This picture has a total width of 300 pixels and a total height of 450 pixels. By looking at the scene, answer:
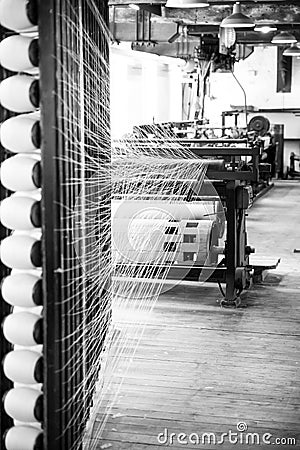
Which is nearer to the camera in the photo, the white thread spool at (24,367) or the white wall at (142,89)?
the white thread spool at (24,367)

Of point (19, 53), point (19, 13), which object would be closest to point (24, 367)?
point (19, 53)

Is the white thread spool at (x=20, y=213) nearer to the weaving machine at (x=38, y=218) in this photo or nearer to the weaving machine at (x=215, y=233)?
the weaving machine at (x=38, y=218)

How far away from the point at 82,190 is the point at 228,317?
262 cm

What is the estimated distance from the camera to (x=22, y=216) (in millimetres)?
2350

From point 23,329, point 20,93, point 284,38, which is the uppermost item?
point 284,38

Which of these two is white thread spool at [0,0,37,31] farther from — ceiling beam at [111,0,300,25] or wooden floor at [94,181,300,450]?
ceiling beam at [111,0,300,25]

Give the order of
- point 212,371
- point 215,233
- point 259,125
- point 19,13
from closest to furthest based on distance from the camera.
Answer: point 19,13, point 212,371, point 215,233, point 259,125

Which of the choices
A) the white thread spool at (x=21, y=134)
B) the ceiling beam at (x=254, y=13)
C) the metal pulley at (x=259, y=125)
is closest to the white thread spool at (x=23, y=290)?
the white thread spool at (x=21, y=134)

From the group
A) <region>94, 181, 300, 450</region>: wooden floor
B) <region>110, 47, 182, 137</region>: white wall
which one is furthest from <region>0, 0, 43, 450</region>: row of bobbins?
<region>110, 47, 182, 137</region>: white wall

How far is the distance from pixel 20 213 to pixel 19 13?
0.57 m

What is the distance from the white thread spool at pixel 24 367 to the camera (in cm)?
242

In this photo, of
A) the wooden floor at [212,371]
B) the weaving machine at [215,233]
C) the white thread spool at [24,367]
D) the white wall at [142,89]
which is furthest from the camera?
the white wall at [142,89]

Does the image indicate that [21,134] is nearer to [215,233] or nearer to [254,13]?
[215,233]

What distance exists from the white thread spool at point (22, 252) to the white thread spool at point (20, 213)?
0.13 feet
